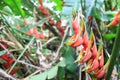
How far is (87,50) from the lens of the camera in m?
0.70

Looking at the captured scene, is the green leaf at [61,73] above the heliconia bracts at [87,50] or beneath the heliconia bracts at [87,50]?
beneath

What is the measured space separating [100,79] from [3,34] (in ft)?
1.38

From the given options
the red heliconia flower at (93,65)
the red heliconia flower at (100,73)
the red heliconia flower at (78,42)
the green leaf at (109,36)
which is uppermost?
the red heliconia flower at (78,42)

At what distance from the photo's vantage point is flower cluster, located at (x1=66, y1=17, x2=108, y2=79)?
27.3 inches

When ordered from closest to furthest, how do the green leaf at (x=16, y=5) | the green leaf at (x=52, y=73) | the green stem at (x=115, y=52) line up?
1. the green stem at (x=115, y=52)
2. the green leaf at (x=52, y=73)
3. the green leaf at (x=16, y=5)

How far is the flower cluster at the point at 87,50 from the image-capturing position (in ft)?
2.27

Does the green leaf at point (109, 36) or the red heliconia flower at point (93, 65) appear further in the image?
the green leaf at point (109, 36)

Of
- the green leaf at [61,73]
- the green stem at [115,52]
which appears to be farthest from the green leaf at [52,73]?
the green stem at [115,52]

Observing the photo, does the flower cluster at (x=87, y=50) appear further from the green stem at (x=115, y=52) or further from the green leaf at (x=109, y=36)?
the green leaf at (x=109, y=36)

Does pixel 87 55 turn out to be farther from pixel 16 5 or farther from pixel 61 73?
pixel 16 5

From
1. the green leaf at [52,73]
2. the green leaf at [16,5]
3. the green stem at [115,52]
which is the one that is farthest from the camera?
the green leaf at [16,5]

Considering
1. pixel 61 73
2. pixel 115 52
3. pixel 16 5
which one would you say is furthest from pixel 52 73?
pixel 16 5

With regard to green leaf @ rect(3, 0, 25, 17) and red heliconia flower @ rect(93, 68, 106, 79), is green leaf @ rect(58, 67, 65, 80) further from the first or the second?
green leaf @ rect(3, 0, 25, 17)

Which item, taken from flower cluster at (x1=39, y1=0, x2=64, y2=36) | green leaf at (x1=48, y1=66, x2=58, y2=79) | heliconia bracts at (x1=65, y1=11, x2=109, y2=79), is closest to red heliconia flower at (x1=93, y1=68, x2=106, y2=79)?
heliconia bracts at (x1=65, y1=11, x2=109, y2=79)
